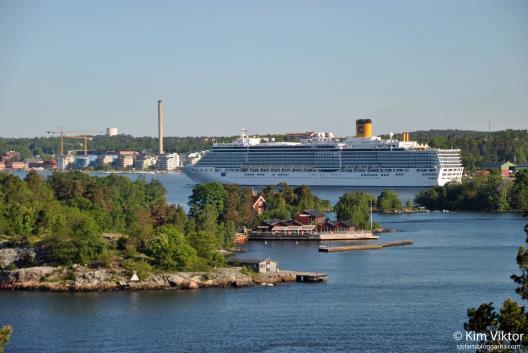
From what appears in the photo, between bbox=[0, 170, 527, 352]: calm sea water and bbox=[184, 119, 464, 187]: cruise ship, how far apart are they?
109ft

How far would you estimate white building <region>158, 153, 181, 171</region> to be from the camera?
116 metres

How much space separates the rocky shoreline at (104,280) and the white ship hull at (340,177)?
3785cm

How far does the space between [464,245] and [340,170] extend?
31917mm

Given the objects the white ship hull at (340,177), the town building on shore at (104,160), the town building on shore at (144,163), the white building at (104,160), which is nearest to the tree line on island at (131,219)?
the white ship hull at (340,177)

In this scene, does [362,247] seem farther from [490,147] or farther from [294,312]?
[490,147]

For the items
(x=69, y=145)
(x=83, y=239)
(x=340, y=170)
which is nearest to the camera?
(x=83, y=239)

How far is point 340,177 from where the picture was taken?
64.1 meters

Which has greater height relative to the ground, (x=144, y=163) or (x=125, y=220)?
(x=144, y=163)

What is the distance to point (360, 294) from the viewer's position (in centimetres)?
2316

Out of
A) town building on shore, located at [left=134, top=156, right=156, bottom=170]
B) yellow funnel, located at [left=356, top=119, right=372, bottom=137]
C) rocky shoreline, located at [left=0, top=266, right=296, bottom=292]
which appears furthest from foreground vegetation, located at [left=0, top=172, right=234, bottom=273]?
town building on shore, located at [left=134, top=156, right=156, bottom=170]

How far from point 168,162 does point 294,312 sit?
9602 cm

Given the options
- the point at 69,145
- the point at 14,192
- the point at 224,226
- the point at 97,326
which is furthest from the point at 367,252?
the point at 69,145

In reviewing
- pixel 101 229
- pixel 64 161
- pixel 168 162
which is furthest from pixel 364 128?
pixel 64 161

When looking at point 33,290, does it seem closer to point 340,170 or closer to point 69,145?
point 340,170
